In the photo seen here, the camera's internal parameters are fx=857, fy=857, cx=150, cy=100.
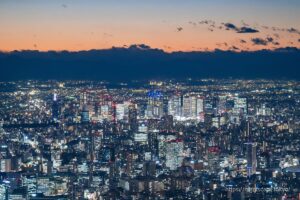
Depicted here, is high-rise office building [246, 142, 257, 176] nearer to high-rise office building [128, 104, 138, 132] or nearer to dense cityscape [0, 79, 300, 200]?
dense cityscape [0, 79, 300, 200]

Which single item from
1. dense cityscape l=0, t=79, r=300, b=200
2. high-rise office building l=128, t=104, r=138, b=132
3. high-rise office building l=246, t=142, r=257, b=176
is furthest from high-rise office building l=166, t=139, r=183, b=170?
high-rise office building l=128, t=104, r=138, b=132

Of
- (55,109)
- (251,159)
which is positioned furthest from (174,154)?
(55,109)

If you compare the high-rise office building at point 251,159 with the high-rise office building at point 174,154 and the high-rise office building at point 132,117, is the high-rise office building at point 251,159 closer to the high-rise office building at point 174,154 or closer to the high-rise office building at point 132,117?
the high-rise office building at point 174,154

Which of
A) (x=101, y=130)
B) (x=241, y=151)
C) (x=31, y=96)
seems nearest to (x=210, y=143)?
(x=241, y=151)

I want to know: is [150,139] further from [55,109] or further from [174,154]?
[55,109]

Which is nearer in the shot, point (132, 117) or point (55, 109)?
point (55, 109)

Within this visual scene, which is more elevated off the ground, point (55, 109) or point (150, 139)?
point (55, 109)

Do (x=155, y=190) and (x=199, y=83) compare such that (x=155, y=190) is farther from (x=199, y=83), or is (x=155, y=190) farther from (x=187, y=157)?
(x=199, y=83)

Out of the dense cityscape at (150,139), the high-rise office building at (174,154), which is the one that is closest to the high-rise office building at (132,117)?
the dense cityscape at (150,139)
